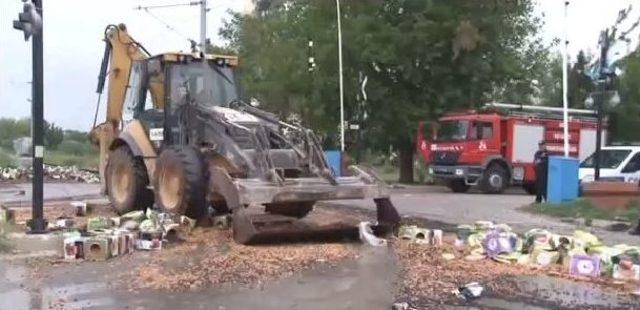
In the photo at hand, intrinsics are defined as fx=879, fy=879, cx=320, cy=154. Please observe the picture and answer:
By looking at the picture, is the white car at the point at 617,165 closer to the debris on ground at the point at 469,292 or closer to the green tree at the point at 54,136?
the debris on ground at the point at 469,292

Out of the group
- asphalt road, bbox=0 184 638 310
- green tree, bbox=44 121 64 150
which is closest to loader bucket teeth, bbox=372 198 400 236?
asphalt road, bbox=0 184 638 310

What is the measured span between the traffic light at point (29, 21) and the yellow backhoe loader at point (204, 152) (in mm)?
2774

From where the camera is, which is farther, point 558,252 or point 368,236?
point 368,236

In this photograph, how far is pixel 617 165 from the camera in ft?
83.0

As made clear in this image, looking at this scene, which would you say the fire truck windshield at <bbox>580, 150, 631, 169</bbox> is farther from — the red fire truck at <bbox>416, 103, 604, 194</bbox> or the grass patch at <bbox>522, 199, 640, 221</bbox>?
the grass patch at <bbox>522, 199, 640, 221</bbox>

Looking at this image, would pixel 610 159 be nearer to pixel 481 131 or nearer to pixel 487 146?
pixel 487 146

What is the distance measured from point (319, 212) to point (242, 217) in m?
4.66

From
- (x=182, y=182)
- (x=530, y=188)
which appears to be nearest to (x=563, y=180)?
(x=530, y=188)

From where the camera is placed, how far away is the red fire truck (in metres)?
29.3

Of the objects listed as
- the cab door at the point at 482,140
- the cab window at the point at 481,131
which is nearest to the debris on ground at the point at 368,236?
→ the cab door at the point at 482,140

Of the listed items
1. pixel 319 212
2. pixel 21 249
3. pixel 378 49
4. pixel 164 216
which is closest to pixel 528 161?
pixel 378 49

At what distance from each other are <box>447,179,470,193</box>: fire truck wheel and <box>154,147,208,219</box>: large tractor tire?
17.7 m

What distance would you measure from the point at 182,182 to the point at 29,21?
314 cm

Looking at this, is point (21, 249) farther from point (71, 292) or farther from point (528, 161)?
point (528, 161)
